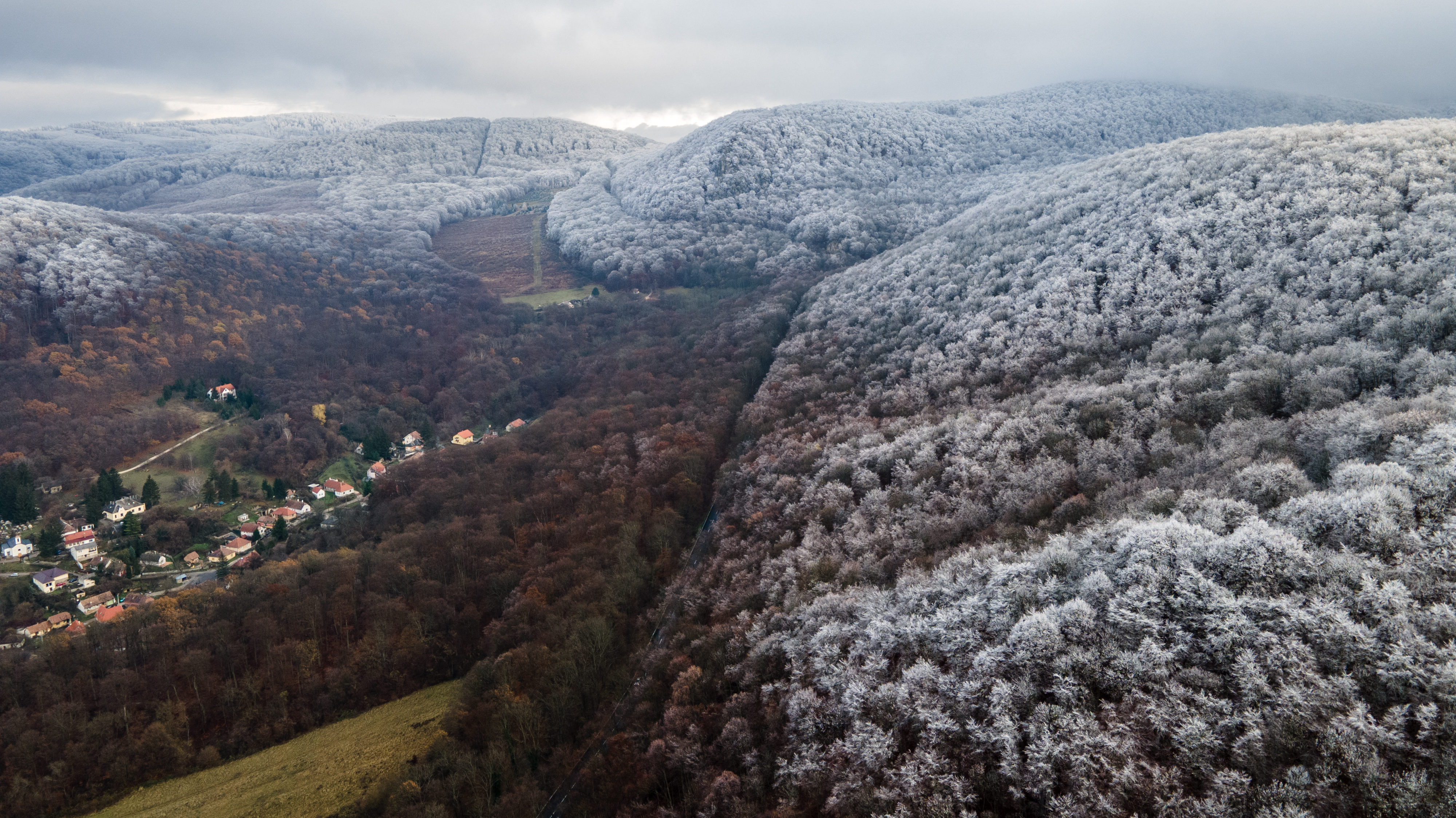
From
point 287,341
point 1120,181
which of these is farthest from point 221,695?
point 287,341

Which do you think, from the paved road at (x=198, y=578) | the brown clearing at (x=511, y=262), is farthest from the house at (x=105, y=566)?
the brown clearing at (x=511, y=262)

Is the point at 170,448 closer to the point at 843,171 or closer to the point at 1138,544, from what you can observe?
the point at 1138,544

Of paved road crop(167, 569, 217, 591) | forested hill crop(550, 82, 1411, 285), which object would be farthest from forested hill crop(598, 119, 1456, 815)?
forested hill crop(550, 82, 1411, 285)

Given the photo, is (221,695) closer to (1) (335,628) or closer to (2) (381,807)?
(1) (335,628)

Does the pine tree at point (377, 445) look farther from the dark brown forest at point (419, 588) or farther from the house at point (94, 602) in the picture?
the house at point (94, 602)

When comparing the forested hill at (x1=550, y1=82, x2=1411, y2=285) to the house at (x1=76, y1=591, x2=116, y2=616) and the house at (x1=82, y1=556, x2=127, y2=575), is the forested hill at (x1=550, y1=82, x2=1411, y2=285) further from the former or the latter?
the house at (x1=76, y1=591, x2=116, y2=616)

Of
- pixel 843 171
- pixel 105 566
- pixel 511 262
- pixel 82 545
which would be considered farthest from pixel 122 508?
pixel 843 171
